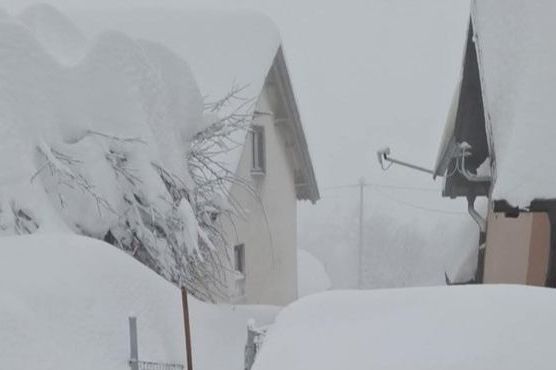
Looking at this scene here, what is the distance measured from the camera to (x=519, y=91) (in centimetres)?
560

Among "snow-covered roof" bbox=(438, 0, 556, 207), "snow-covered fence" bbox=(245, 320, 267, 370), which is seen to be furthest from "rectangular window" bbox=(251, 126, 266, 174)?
"snow-covered fence" bbox=(245, 320, 267, 370)

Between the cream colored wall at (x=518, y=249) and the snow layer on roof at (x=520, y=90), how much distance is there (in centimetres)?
104

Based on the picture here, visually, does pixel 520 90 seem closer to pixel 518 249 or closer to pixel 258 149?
pixel 518 249

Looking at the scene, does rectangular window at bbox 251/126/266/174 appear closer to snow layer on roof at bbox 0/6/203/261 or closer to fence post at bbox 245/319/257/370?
snow layer on roof at bbox 0/6/203/261

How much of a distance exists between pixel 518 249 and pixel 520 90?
191 centimetres

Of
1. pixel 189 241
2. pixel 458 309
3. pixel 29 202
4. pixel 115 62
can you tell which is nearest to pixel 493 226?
pixel 189 241

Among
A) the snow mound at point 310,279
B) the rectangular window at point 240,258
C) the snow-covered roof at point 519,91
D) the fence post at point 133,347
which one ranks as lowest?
the snow mound at point 310,279

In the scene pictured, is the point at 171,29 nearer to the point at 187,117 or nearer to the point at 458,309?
the point at 187,117

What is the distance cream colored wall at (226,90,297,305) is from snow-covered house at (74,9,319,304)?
20 mm

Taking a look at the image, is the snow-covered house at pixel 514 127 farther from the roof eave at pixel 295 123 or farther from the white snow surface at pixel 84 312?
the roof eave at pixel 295 123

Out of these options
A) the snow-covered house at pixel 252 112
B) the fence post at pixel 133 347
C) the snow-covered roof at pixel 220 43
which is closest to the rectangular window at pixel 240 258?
the snow-covered house at pixel 252 112

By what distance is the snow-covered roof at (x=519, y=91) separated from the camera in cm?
489

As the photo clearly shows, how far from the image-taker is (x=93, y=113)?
6375 millimetres

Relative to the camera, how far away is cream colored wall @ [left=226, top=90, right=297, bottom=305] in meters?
11.4
